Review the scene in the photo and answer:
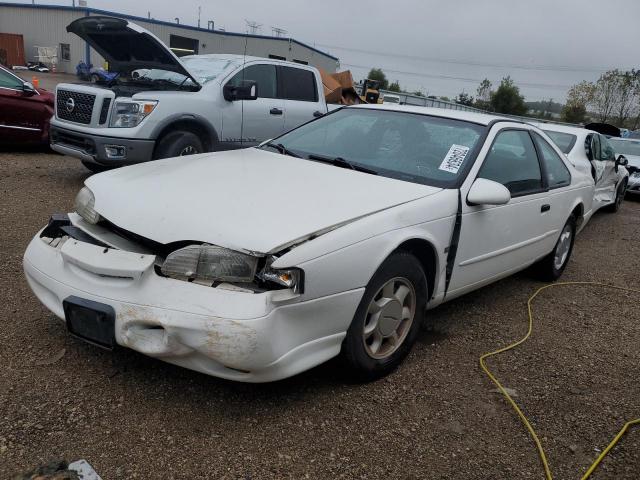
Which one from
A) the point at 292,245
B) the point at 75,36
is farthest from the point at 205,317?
the point at 75,36

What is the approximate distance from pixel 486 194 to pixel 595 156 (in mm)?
5925

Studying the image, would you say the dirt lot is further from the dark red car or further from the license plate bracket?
the dark red car

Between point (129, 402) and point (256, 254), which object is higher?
point (256, 254)

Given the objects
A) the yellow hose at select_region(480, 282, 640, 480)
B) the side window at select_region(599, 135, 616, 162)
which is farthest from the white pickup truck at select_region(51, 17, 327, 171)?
the side window at select_region(599, 135, 616, 162)

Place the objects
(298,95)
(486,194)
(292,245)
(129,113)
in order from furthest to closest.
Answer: (298,95) < (129,113) < (486,194) < (292,245)

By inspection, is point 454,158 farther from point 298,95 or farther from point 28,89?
point 28,89

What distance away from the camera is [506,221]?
3.73 m

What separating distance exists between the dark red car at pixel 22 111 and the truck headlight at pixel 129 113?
2767 millimetres

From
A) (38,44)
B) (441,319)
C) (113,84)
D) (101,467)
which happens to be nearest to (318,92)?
(113,84)

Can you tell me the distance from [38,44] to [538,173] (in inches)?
1648

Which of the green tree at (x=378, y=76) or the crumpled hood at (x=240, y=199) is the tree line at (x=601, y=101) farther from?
the crumpled hood at (x=240, y=199)

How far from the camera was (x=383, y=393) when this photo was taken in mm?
2836

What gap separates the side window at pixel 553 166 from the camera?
444cm

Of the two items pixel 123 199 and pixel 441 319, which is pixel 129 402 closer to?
pixel 123 199
